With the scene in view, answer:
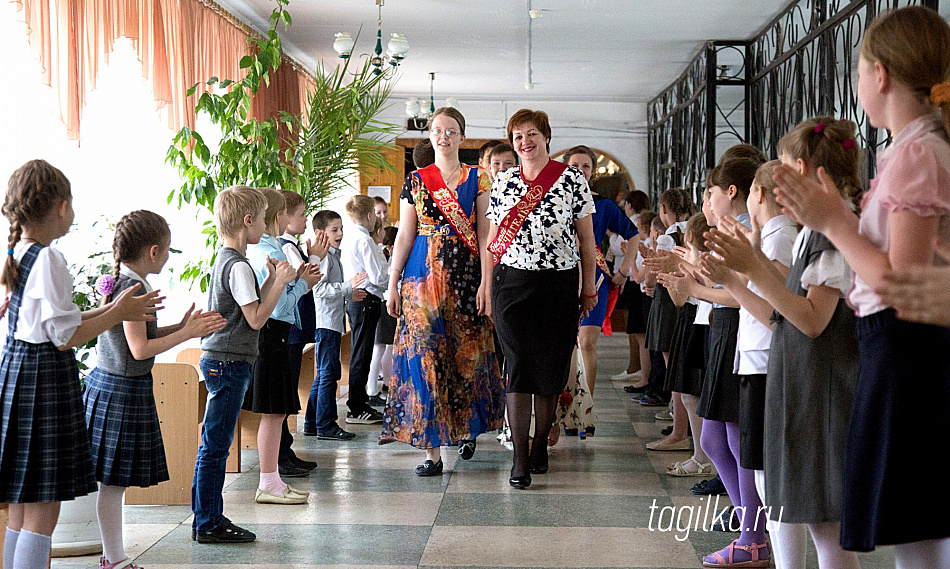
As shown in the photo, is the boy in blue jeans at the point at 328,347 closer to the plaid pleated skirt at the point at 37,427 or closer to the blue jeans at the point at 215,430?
the blue jeans at the point at 215,430

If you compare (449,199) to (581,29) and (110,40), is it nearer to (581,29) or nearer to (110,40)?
(110,40)

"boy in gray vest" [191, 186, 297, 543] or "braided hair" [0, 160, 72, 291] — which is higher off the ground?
"braided hair" [0, 160, 72, 291]

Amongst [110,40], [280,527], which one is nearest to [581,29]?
[110,40]

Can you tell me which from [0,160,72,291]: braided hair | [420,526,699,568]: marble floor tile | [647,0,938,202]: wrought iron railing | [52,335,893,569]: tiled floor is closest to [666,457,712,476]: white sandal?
[52,335,893,569]: tiled floor

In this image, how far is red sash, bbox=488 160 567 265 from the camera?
376cm

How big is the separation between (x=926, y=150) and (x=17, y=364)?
7.09ft

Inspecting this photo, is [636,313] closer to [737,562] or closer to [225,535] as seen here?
[737,562]

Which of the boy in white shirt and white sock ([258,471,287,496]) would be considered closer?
white sock ([258,471,287,496])

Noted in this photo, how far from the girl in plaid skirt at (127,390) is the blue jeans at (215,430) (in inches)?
11.0

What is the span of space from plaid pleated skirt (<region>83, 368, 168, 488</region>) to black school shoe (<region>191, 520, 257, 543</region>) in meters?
0.47

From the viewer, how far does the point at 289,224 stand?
443 cm

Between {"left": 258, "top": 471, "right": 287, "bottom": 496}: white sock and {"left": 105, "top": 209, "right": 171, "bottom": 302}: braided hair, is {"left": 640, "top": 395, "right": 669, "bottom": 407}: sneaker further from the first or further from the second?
{"left": 105, "top": 209, "right": 171, "bottom": 302}: braided hair

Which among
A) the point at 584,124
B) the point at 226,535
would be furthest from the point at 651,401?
the point at 584,124

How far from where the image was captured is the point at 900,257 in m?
1.44
